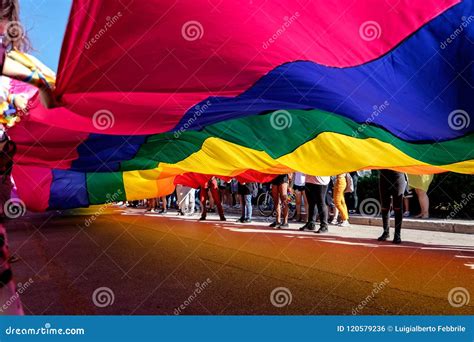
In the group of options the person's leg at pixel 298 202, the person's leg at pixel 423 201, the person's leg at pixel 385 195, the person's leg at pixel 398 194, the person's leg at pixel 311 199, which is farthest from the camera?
the person's leg at pixel 298 202

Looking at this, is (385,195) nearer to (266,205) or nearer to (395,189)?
(395,189)

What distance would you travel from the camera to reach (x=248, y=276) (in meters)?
4.02

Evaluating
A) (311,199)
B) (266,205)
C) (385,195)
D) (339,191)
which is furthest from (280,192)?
(266,205)

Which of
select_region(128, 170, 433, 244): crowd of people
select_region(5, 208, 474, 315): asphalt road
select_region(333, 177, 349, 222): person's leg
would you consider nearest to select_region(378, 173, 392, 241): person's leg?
select_region(128, 170, 433, 244): crowd of people

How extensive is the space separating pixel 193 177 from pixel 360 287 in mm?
7013

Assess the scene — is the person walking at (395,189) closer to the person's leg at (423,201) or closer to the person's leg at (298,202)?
the person's leg at (423,201)

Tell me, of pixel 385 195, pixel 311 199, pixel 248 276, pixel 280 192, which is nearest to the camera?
pixel 248 276

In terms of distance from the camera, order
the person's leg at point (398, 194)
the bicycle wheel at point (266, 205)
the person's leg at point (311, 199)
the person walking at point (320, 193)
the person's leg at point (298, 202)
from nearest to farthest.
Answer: the person's leg at point (398, 194), the person walking at point (320, 193), the person's leg at point (311, 199), the person's leg at point (298, 202), the bicycle wheel at point (266, 205)

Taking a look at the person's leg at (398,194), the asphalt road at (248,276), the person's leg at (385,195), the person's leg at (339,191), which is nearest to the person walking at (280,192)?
the person's leg at (339,191)

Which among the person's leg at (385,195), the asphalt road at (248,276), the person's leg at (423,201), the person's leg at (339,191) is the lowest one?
the asphalt road at (248,276)

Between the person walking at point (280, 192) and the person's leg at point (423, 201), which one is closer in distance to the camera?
the person walking at point (280, 192)

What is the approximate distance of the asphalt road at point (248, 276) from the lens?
9.91 feet

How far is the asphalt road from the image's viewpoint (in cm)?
302

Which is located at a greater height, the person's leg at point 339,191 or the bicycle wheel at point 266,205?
the person's leg at point 339,191
